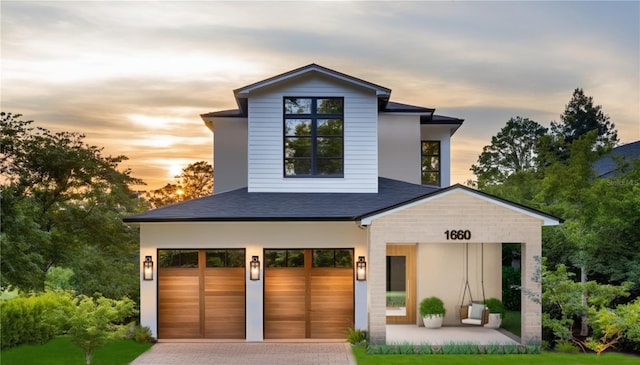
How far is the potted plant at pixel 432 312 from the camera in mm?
17312

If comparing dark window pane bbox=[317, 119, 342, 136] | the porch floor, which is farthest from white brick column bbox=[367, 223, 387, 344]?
dark window pane bbox=[317, 119, 342, 136]

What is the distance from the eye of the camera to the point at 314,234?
632 inches

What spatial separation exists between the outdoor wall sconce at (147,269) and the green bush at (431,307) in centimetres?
811

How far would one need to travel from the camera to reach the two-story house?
1427 centimetres

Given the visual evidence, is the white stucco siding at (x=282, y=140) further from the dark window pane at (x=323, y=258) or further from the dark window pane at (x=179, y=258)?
A: the dark window pane at (x=179, y=258)

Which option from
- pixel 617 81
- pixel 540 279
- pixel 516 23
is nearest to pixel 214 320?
pixel 540 279

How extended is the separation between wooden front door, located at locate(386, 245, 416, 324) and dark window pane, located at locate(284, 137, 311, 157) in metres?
4.08

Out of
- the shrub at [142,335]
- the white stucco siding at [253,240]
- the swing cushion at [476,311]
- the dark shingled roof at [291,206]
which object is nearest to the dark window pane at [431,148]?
the dark shingled roof at [291,206]

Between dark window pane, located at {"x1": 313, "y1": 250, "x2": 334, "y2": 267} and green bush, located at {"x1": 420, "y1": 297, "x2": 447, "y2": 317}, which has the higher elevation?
dark window pane, located at {"x1": 313, "y1": 250, "x2": 334, "y2": 267}

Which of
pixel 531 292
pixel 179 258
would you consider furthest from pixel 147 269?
pixel 531 292

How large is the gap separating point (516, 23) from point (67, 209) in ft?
55.5

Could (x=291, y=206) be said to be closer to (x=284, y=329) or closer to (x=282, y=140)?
(x=282, y=140)

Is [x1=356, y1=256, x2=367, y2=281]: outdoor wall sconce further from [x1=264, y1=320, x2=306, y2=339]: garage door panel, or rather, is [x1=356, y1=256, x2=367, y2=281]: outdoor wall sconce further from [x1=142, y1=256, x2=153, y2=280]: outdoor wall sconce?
[x1=142, y1=256, x2=153, y2=280]: outdoor wall sconce

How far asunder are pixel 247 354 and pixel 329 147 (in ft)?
23.6
